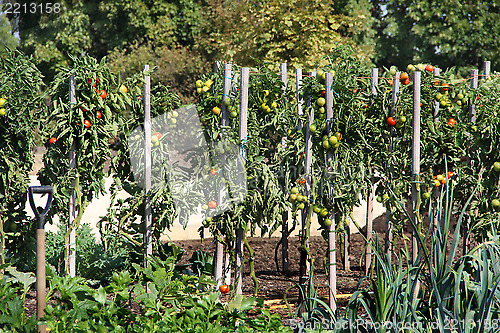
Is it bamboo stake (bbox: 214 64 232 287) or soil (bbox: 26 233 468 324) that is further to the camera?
soil (bbox: 26 233 468 324)

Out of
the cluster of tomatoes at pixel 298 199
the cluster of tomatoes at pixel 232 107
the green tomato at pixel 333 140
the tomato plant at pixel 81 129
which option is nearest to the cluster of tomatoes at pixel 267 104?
the cluster of tomatoes at pixel 232 107

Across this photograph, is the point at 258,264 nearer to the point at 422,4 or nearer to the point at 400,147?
the point at 400,147

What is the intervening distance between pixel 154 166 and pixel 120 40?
11863 mm

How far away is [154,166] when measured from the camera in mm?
3605

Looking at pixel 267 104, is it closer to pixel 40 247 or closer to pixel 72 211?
pixel 72 211

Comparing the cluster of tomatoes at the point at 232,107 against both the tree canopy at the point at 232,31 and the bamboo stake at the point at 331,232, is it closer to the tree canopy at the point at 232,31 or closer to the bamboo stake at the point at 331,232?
the bamboo stake at the point at 331,232

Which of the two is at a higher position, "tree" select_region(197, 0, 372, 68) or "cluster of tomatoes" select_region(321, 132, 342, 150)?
"tree" select_region(197, 0, 372, 68)

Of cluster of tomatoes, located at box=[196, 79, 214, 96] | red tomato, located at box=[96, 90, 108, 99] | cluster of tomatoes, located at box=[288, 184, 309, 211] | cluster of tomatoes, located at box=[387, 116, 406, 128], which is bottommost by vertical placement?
cluster of tomatoes, located at box=[288, 184, 309, 211]

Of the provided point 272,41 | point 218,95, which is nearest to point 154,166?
point 218,95

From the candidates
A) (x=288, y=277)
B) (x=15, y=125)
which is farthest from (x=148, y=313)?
(x=288, y=277)

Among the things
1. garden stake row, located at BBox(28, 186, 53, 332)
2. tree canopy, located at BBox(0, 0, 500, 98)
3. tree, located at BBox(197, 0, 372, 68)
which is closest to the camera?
garden stake row, located at BBox(28, 186, 53, 332)

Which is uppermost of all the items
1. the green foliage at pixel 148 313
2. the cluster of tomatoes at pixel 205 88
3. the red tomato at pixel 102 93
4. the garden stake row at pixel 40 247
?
the cluster of tomatoes at pixel 205 88

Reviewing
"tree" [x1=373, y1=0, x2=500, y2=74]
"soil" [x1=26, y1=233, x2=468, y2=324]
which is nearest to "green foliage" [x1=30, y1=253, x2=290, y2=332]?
"soil" [x1=26, y1=233, x2=468, y2=324]

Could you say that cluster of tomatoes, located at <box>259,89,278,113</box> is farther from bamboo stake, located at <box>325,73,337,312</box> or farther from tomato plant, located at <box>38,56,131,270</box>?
tomato plant, located at <box>38,56,131,270</box>
